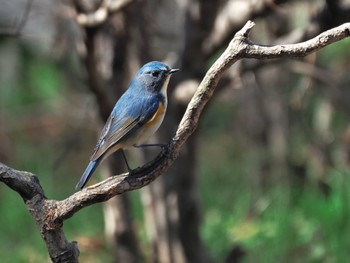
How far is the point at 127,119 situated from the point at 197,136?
2.02 meters

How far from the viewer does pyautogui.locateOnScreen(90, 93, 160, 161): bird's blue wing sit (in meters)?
3.70

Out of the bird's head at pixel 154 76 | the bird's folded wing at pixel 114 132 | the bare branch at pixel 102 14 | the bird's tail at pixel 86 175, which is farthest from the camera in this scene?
the bare branch at pixel 102 14

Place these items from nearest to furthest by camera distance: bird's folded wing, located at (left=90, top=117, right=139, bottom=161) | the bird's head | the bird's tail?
1. the bird's tail
2. bird's folded wing, located at (left=90, top=117, right=139, bottom=161)
3. the bird's head

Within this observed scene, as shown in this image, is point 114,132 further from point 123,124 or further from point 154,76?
point 154,76

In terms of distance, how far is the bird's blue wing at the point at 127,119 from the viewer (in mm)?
3701

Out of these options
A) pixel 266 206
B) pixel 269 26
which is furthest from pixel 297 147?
pixel 269 26

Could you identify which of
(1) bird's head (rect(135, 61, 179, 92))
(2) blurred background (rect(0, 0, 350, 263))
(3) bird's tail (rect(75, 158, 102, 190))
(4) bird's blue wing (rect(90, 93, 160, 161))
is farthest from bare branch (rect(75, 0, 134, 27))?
(3) bird's tail (rect(75, 158, 102, 190))

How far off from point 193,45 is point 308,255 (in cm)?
209

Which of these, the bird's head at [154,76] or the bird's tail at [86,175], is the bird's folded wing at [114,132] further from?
the bird's head at [154,76]

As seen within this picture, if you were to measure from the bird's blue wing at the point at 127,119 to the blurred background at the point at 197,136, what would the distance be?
742mm

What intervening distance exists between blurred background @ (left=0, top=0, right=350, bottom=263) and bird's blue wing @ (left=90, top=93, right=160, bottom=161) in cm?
74

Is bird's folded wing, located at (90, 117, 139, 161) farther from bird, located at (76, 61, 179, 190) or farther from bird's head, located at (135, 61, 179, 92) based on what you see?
bird's head, located at (135, 61, 179, 92)

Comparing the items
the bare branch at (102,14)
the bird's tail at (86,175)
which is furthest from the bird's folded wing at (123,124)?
the bare branch at (102,14)

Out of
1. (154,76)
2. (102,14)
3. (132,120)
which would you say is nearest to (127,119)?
(132,120)
